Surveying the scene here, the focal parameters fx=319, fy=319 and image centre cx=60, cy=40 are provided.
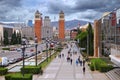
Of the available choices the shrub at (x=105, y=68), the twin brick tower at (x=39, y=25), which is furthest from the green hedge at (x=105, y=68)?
the twin brick tower at (x=39, y=25)

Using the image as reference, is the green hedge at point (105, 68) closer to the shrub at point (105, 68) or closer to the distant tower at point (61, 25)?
the shrub at point (105, 68)

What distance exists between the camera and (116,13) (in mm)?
41469

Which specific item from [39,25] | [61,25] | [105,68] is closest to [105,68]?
[105,68]

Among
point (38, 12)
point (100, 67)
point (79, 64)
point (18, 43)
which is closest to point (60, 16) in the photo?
point (38, 12)

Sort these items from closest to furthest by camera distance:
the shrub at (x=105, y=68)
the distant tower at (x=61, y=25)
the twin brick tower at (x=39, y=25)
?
the shrub at (x=105, y=68) < the twin brick tower at (x=39, y=25) < the distant tower at (x=61, y=25)

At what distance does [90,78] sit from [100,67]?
233 inches

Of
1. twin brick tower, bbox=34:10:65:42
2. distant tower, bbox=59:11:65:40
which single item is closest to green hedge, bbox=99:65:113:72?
twin brick tower, bbox=34:10:65:42

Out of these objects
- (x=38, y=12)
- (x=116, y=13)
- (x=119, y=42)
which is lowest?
(x=119, y=42)

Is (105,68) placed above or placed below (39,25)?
below

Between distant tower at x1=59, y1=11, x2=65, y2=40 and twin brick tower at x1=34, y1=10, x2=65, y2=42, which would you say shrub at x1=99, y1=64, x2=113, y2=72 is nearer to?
twin brick tower at x1=34, y1=10, x2=65, y2=42

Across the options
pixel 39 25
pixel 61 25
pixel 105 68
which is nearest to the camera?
pixel 105 68

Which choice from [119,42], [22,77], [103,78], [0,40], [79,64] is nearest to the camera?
[22,77]

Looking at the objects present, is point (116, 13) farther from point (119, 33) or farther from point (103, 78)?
point (103, 78)

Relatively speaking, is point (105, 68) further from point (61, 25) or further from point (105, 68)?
point (61, 25)
